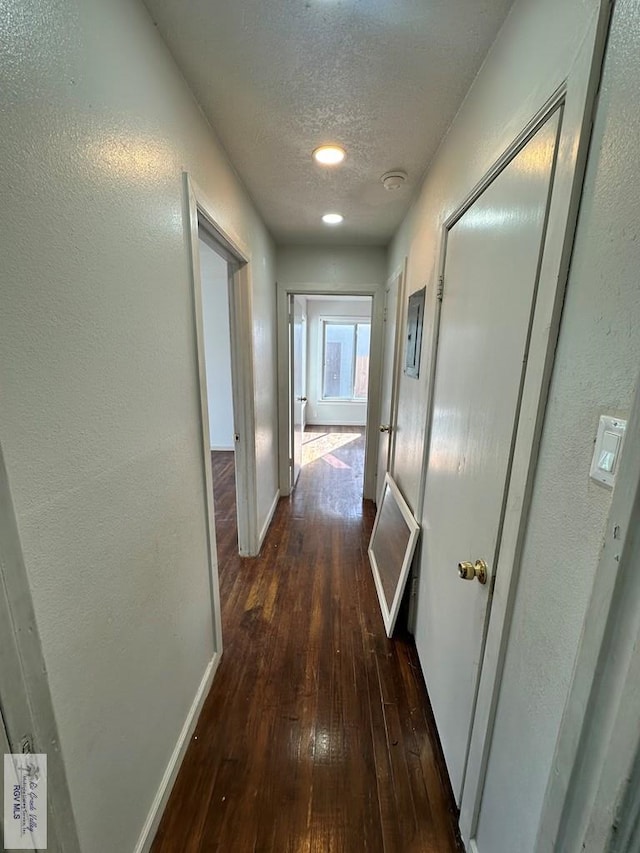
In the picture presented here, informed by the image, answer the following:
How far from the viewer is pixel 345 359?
A: 21.5 feet

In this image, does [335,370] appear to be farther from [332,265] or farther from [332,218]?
[332,218]

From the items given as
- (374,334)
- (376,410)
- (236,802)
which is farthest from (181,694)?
(374,334)

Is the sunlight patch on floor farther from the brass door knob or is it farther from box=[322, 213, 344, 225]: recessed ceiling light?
the brass door knob

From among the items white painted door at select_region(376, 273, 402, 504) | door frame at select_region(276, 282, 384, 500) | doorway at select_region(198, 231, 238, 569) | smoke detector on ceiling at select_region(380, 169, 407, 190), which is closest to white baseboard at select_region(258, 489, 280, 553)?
door frame at select_region(276, 282, 384, 500)

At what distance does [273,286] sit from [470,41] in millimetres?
2199

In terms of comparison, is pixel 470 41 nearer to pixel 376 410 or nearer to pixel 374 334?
pixel 374 334

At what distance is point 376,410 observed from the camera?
3322 mm

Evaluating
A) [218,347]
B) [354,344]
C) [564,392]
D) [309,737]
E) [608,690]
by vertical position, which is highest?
[354,344]

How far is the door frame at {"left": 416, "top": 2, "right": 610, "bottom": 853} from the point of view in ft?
2.10

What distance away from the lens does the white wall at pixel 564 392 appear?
0.56 meters

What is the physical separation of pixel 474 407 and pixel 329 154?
1401 mm

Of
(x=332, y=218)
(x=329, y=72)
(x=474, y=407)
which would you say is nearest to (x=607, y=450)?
(x=474, y=407)

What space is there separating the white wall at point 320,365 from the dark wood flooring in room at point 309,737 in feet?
14.0

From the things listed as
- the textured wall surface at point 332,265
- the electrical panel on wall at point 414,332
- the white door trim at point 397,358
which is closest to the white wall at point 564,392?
the electrical panel on wall at point 414,332
